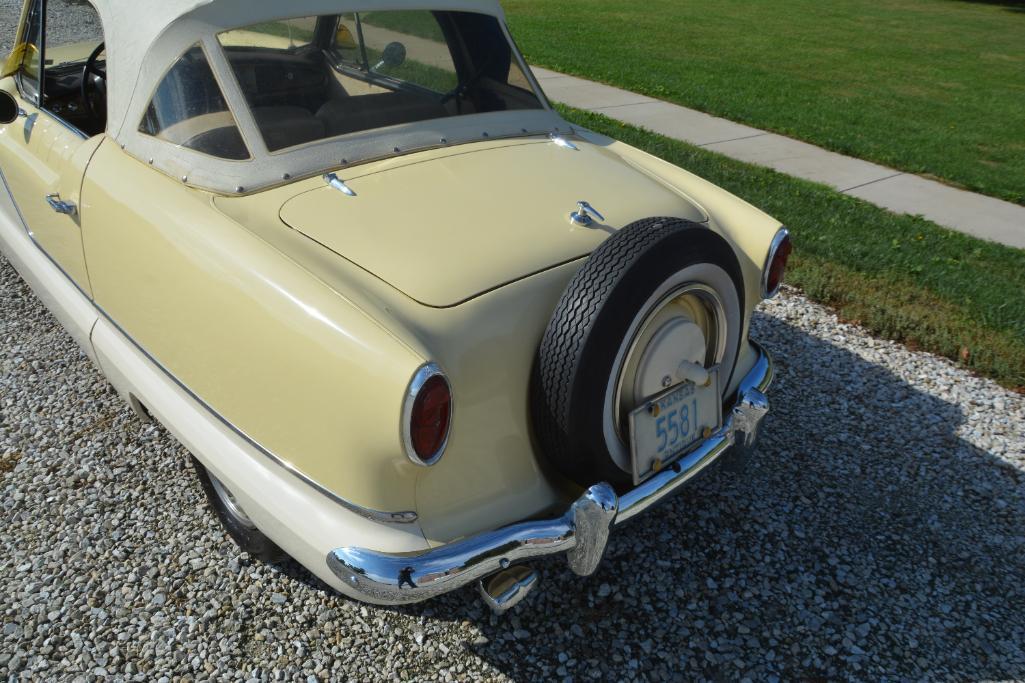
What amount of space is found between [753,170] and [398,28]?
3945 millimetres

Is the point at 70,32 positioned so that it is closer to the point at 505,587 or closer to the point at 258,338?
the point at 258,338

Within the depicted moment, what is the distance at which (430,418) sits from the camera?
1980mm

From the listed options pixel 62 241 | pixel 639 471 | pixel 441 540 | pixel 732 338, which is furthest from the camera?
pixel 62 241

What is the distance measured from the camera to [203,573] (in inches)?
107

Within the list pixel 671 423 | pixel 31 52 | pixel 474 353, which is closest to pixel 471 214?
pixel 474 353

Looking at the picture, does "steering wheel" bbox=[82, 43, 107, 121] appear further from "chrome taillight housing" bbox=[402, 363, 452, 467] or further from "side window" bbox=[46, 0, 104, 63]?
"chrome taillight housing" bbox=[402, 363, 452, 467]

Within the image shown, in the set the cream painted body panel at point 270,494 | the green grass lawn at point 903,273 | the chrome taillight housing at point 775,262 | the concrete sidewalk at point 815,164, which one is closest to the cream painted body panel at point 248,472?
the cream painted body panel at point 270,494

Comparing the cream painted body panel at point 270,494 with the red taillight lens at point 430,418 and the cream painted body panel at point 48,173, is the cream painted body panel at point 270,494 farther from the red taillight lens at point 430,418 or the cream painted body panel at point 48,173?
the cream painted body panel at point 48,173

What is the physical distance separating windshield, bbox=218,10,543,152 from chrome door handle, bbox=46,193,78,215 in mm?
761

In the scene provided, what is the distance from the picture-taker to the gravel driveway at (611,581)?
8.17ft

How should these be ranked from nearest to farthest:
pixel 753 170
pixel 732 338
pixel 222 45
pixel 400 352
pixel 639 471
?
pixel 400 352
pixel 639 471
pixel 732 338
pixel 222 45
pixel 753 170

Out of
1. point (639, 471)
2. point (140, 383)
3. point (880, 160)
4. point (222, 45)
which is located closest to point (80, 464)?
point (140, 383)

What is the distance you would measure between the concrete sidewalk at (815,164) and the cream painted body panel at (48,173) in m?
5.15

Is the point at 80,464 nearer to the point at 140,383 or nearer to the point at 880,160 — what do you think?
the point at 140,383
